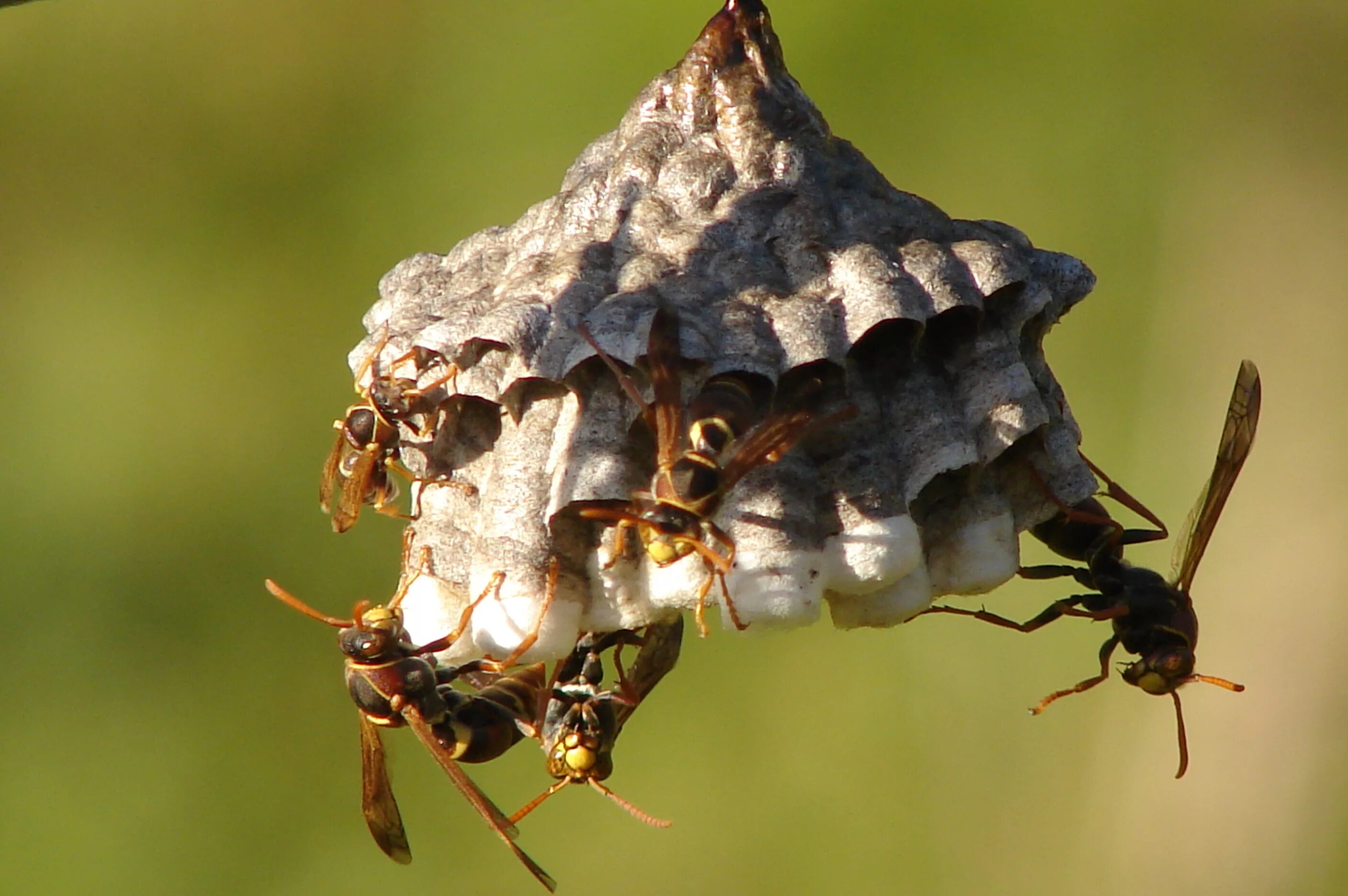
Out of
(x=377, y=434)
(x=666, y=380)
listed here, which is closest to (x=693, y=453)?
(x=666, y=380)

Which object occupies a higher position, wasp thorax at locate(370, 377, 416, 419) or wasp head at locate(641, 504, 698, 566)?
wasp thorax at locate(370, 377, 416, 419)

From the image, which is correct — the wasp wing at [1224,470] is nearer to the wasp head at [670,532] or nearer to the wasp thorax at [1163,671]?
the wasp thorax at [1163,671]

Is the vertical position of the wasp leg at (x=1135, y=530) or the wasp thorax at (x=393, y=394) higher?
the wasp thorax at (x=393, y=394)

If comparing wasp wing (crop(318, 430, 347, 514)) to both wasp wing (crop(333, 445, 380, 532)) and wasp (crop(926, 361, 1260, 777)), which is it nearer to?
wasp wing (crop(333, 445, 380, 532))

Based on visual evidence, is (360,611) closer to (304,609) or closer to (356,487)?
(304,609)

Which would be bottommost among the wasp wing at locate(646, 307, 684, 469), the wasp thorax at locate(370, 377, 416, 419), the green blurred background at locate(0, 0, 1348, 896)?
the green blurred background at locate(0, 0, 1348, 896)

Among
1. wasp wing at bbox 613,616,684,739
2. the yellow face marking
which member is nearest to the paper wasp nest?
wasp wing at bbox 613,616,684,739

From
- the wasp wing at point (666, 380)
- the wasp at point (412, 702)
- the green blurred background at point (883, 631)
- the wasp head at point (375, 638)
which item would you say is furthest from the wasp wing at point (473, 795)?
the green blurred background at point (883, 631)
